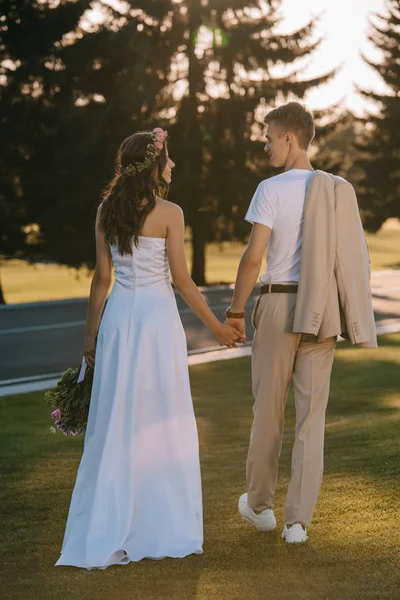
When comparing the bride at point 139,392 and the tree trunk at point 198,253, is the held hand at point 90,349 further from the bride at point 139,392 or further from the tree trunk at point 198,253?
the tree trunk at point 198,253

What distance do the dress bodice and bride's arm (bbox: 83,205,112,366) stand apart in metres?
0.05

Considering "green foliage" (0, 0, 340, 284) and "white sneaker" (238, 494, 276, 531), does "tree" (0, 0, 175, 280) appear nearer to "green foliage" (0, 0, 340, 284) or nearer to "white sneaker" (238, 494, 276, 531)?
"green foliage" (0, 0, 340, 284)

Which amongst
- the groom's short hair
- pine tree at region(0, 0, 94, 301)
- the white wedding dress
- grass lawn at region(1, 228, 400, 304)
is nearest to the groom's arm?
the white wedding dress

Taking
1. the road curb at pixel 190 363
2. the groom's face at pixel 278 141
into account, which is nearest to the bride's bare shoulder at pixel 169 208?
the groom's face at pixel 278 141

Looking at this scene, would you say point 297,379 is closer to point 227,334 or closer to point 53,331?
point 227,334

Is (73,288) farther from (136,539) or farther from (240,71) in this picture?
(136,539)

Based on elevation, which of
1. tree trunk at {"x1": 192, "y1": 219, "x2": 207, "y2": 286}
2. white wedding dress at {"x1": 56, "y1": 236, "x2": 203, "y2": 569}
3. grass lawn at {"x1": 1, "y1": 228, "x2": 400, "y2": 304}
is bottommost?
grass lawn at {"x1": 1, "y1": 228, "x2": 400, "y2": 304}

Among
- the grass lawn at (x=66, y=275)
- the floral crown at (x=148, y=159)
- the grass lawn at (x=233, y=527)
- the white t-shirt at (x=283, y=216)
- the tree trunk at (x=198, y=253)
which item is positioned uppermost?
the floral crown at (x=148, y=159)

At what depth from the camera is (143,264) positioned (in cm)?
521

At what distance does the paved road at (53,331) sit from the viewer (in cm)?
1434

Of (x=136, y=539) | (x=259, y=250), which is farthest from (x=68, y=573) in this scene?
(x=259, y=250)

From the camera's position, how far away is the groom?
512cm

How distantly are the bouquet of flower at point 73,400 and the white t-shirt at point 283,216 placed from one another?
3.53ft

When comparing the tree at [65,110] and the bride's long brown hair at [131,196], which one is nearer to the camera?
the bride's long brown hair at [131,196]
